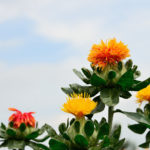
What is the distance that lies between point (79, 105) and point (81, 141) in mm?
384

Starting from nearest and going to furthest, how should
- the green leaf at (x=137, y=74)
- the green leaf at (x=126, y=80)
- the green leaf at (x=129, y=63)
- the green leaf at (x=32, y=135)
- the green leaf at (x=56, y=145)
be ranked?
the green leaf at (x=56, y=145) → the green leaf at (x=126, y=80) → the green leaf at (x=129, y=63) → the green leaf at (x=137, y=74) → the green leaf at (x=32, y=135)

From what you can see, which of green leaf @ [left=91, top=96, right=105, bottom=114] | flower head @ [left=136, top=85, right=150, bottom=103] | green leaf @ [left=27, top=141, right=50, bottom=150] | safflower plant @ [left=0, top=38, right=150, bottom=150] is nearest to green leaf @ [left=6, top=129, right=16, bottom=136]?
safflower plant @ [left=0, top=38, right=150, bottom=150]

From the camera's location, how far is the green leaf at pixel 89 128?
11.6ft

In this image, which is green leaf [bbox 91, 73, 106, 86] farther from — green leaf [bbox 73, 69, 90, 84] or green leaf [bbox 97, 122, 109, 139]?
green leaf [bbox 97, 122, 109, 139]

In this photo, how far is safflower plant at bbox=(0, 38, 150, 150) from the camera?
3600 millimetres

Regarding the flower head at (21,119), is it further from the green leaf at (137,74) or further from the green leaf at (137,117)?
the green leaf at (137,74)

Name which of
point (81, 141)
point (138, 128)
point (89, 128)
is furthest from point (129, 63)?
point (81, 141)

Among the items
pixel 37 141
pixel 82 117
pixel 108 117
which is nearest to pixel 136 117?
pixel 108 117

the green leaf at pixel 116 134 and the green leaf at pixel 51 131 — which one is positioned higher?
the green leaf at pixel 51 131

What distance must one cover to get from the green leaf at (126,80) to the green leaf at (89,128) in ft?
2.02

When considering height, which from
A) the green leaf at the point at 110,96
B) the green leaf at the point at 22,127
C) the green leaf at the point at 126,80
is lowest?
the green leaf at the point at 22,127

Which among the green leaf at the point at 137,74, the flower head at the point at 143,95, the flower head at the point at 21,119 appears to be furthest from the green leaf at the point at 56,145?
the flower head at the point at 143,95

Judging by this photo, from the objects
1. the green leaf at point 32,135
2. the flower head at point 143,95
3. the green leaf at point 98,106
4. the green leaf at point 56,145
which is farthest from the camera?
the flower head at point 143,95

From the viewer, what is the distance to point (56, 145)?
3600 millimetres
